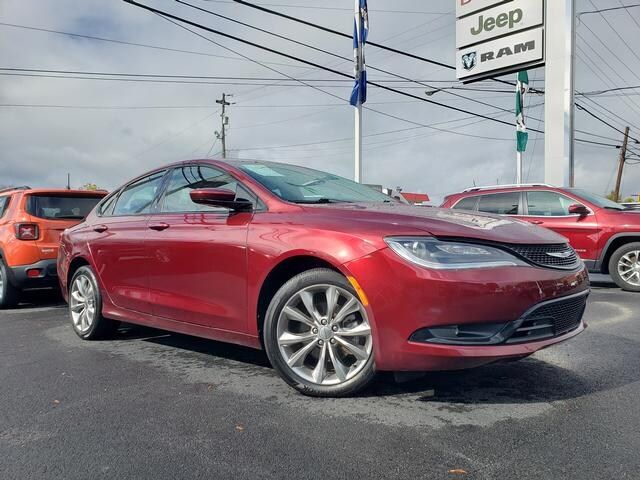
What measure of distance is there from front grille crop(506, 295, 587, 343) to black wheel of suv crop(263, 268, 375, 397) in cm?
84

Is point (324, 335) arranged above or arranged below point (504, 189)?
below

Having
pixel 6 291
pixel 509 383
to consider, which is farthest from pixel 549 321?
pixel 6 291

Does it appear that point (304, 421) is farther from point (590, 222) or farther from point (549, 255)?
point (590, 222)

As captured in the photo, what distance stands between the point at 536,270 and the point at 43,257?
247 inches

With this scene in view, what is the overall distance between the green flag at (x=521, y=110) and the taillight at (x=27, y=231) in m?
17.1

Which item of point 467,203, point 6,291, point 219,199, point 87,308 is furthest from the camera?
point 467,203

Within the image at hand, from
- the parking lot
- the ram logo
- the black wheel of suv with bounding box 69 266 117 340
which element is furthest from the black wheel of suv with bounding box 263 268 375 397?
the ram logo

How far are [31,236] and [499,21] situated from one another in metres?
15.7

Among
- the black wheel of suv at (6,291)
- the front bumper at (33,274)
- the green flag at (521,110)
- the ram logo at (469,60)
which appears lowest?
the black wheel of suv at (6,291)

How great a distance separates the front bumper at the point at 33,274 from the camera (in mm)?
7004

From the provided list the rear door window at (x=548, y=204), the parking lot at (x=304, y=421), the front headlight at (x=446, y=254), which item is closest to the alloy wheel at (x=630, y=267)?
the rear door window at (x=548, y=204)

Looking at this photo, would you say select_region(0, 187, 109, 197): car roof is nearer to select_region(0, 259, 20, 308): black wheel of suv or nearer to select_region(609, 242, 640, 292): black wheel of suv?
select_region(0, 259, 20, 308): black wheel of suv

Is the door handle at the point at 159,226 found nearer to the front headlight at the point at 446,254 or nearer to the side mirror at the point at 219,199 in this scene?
the side mirror at the point at 219,199

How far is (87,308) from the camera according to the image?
5223 millimetres
